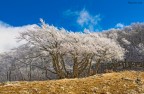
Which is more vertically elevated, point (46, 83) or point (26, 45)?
point (26, 45)

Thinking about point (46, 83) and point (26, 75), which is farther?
point (26, 75)

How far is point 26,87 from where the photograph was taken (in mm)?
18422

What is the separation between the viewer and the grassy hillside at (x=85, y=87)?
1788 cm

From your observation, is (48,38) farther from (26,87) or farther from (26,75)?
(26,75)

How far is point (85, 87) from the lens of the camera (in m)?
18.6

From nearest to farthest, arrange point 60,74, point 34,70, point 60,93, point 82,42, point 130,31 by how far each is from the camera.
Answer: point 60,93 → point 60,74 → point 82,42 → point 34,70 → point 130,31

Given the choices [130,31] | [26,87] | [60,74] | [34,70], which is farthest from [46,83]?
[130,31]

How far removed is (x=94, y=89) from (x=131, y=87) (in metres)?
2.04

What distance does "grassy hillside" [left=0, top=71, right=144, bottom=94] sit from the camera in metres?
17.9

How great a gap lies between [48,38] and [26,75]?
280ft

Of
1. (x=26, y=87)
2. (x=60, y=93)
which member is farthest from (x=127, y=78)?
(x=26, y=87)

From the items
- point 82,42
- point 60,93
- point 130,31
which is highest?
point 130,31

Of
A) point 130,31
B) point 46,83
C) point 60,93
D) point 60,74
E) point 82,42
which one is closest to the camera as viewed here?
point 60,93

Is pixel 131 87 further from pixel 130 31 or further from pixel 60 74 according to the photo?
pixel 130 31
